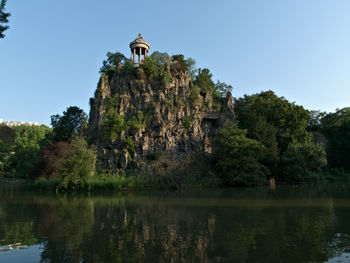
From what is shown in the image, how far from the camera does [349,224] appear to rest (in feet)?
34.3

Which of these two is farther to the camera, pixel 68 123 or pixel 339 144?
→ pixel 339 144

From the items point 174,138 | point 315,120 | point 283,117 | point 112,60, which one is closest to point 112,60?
point 112,60

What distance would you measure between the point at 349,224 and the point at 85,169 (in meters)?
25.5

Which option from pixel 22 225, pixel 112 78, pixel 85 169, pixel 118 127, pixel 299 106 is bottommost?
pixel 22 225

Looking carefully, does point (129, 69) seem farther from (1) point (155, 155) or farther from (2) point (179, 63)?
(1) point (155, 155)

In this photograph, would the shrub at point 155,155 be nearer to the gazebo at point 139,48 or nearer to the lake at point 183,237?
the gazebo at point 139,48

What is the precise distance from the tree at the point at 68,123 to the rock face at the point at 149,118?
3.01 m

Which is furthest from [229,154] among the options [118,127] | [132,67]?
[132,67]

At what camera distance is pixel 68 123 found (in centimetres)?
4625

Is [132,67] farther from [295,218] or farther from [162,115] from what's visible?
[295,218]

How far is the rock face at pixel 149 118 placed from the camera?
39125mm

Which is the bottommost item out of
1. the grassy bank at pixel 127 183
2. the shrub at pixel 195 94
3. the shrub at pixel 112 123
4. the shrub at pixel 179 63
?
→ the grassy bank at pixel 127 183

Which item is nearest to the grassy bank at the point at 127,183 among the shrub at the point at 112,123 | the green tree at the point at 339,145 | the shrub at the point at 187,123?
the shrub at the point at 112,123

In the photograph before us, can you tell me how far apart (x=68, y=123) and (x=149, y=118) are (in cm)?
1506
